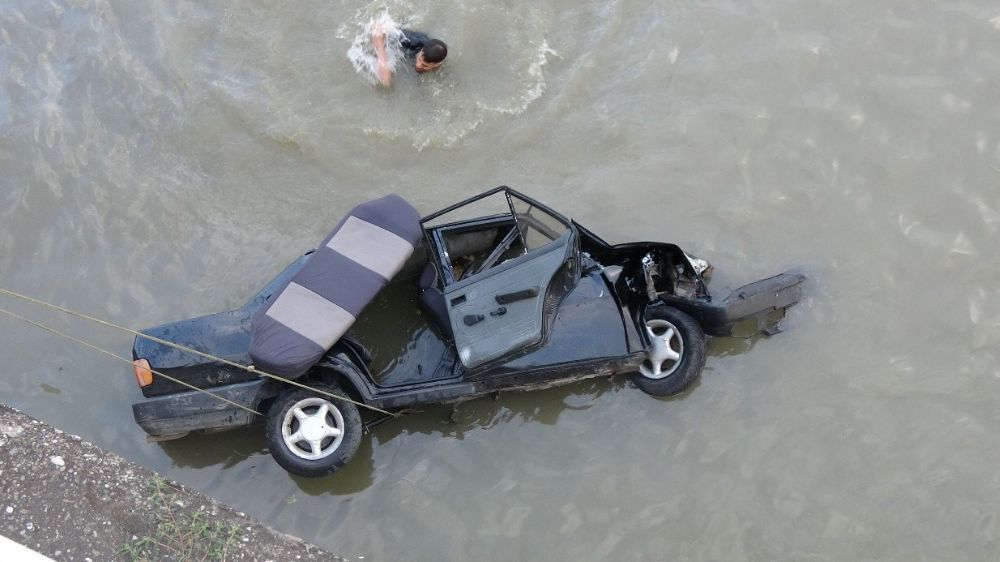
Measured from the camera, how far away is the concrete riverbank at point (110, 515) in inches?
286

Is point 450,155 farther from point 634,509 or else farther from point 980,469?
point 980,469

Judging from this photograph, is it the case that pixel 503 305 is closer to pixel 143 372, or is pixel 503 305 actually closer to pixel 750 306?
pixel 750 306

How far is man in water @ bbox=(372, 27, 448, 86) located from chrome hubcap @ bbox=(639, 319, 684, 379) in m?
3.94

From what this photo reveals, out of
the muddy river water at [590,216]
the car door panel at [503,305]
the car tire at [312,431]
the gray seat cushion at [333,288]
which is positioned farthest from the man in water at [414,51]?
the car tire at [312,431]

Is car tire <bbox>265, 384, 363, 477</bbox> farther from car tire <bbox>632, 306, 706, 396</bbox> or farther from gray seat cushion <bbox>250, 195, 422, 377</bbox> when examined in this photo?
car tire <bbox>632, 306, 706, 396</bbox>

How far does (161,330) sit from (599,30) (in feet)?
19.9

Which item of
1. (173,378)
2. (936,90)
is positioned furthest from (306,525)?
(936,90)

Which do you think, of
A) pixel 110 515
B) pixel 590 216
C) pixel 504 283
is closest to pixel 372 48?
pixel 590 216

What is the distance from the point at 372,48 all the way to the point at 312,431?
196 inches

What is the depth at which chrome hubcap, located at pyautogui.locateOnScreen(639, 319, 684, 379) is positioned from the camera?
8031 mm

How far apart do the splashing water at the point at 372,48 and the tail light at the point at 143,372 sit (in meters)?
4.37

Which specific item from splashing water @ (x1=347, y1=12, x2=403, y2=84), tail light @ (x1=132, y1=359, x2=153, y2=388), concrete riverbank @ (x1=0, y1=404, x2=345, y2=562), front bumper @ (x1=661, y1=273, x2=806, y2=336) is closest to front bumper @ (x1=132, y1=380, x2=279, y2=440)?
tail light @ (x1=132, y1=359, x2=153, y2=388)

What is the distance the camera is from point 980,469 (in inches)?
307

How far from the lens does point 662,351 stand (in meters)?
8.07
